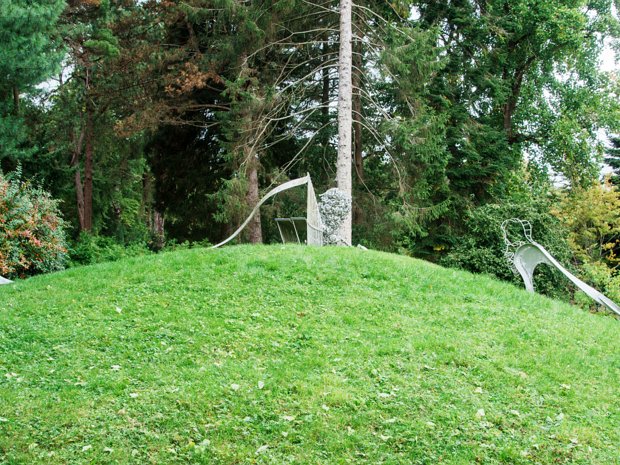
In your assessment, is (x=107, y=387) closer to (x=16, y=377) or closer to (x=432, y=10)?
(x=16, y=377)

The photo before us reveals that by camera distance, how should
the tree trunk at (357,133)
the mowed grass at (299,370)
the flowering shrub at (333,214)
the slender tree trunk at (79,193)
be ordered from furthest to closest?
the slender tree trunk at (79,193) → the tree trunk at (357,133) → the flowering shrub at (333,214) → the mowed grass at (299,370)

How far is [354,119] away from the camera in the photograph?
16.3 metres

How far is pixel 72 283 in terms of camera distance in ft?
28.0

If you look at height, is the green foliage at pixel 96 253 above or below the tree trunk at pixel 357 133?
below

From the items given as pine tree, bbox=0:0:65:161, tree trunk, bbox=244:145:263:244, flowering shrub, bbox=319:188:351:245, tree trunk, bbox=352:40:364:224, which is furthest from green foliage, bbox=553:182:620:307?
pine tree, bbox=0:0:65:161

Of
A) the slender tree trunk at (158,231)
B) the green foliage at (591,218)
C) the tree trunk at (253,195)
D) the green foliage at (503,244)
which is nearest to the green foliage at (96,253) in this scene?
the tree trunk at (253,195)

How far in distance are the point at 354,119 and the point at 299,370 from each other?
38.2 ft

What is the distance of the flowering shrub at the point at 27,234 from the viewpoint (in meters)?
11.2

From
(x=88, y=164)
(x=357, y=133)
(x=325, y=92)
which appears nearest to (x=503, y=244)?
(x=357, y=133)

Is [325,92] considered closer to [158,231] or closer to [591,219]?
[591,219]

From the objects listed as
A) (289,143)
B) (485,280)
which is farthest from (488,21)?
(485,280)

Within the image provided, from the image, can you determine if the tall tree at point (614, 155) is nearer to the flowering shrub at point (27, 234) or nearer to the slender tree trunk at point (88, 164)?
the slender tree trunk at point (88, 164)

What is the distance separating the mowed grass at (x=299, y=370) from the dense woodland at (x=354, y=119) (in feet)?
19.8

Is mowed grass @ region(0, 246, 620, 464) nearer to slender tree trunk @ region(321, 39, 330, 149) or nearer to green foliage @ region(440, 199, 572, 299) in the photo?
green foliage @ region(440, 199, 572, 299)
